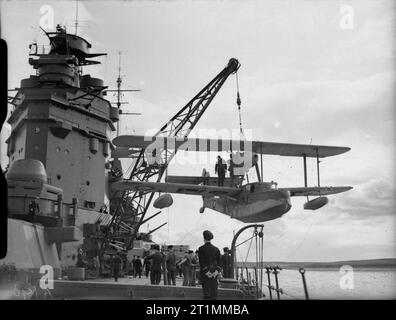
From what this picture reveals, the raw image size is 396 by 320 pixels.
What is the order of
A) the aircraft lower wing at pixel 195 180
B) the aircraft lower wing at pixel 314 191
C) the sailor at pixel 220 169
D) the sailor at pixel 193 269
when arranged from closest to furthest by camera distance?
the sailor at pixel 193 269 → the sailor at pixel 220 169 → the aircraft lower wing at pixel 314 191 → the aircraft lower wing at pixel 195 180

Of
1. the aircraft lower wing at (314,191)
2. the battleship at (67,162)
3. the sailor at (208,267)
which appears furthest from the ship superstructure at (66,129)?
the sailor at (208,267)

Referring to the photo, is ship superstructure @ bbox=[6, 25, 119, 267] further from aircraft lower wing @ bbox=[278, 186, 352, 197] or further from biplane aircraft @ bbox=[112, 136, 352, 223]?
aircraft lower wing @ bbox=[278, 186, 352, 197]

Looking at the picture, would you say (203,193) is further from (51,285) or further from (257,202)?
(51,285)

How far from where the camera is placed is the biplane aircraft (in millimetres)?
24797

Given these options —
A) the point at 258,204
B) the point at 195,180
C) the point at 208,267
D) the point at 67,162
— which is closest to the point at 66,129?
the point at 67,162

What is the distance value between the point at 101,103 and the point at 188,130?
7046 mm

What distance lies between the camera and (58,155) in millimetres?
27781

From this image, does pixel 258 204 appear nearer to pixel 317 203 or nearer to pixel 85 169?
pixel 317 203

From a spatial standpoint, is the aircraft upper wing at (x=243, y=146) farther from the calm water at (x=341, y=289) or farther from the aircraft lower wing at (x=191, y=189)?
the calm water at (x=341, y=289)

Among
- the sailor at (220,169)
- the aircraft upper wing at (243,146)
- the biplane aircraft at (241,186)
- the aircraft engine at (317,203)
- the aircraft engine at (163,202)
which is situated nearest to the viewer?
the aircraft engine at (163,202)

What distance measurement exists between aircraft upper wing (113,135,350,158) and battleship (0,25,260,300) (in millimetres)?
3018

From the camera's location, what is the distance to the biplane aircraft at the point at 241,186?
81.4ft

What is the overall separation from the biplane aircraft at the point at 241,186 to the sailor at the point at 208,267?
1514cm

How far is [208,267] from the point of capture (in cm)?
844
